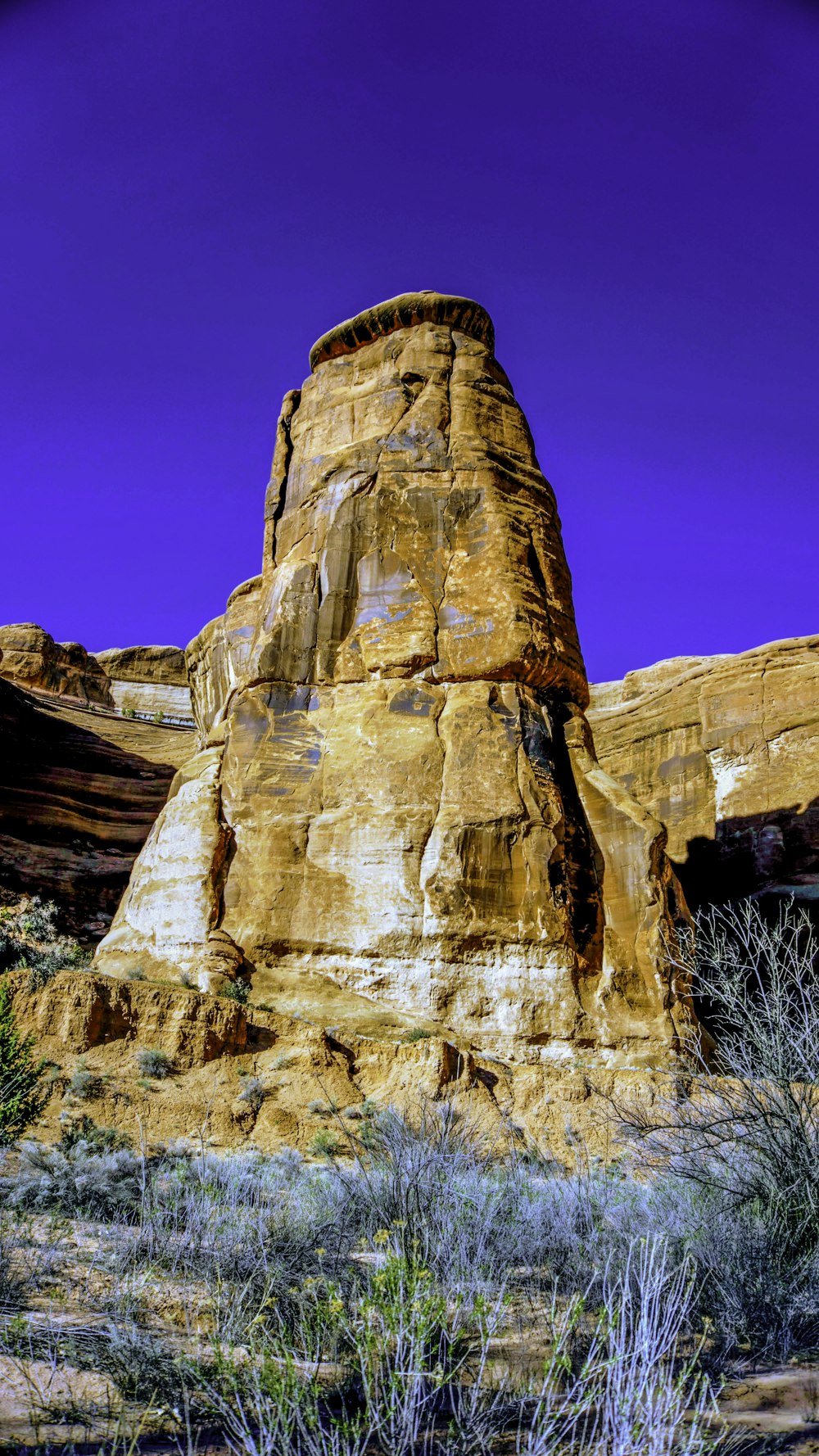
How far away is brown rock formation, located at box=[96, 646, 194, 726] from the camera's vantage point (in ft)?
199

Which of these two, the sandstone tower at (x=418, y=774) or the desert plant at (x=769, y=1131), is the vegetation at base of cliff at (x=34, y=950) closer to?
the sandstone tower at (x=418, y=774)

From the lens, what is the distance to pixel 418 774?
65.4 feet

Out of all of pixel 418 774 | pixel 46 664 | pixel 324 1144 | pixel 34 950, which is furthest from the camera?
pixel 46 664

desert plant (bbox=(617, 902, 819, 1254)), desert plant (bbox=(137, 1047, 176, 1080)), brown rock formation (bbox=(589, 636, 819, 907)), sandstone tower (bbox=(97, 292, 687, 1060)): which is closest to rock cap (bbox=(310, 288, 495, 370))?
sandstone tower (bbox=(97, 292, 687, 1060))

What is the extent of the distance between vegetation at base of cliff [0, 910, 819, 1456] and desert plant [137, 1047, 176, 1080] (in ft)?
9.11

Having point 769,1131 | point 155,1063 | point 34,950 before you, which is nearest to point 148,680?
point 34,950

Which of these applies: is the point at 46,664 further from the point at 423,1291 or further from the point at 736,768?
the point at 423,1291

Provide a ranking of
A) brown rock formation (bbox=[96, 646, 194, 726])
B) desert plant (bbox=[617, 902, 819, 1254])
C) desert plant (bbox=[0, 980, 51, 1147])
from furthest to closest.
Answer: brown rock formation (bbox=[96, 646, 194, 726]) < desert plant (bbox=[0, 980, 51, 1147]) < desert plant (bbox=[617, 902, 819, 1254])

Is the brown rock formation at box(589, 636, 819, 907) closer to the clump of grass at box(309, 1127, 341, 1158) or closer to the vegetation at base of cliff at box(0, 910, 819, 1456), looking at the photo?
the clump of grass at box(309, 1127, 341, 1158)

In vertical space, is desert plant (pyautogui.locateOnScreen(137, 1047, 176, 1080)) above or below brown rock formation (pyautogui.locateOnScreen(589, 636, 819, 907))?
below

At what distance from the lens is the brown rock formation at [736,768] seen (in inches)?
1288

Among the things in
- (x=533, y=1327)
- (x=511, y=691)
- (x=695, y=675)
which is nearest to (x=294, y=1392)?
(x=533, y=1327)

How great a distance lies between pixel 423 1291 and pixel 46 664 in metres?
52.6

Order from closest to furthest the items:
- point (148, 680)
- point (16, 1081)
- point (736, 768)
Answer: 1. point (16, 1081)
2. point (736, 768)
3. point (148, 680)
